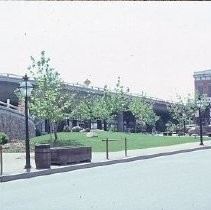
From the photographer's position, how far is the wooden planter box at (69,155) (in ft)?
71.3

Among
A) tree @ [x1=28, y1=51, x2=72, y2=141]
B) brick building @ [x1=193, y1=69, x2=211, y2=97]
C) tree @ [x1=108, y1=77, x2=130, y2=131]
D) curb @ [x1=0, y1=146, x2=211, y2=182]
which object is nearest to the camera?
curb @ [x1=0, y1=146, x2=211, y2=182]

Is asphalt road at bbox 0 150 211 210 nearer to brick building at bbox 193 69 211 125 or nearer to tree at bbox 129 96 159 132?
tree at bbox 129 96 159 132

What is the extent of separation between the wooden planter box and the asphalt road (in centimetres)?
486

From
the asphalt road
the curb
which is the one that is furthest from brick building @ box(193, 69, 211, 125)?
the asphalt road

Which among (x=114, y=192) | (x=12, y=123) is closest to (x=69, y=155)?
(x=114, y=192)

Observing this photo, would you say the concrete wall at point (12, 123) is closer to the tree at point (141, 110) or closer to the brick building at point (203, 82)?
the tree at point (141, 110)

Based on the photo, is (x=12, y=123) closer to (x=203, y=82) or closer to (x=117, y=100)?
(x=117, y=100)

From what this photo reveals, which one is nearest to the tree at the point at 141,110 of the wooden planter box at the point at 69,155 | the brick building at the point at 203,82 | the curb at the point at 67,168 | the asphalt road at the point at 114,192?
the brick building at the point at 203,82

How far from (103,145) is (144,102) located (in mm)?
57117

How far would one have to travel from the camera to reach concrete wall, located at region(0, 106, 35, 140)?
43406mm

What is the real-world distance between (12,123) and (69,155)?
919 inches

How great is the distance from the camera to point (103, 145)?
36.7 meters

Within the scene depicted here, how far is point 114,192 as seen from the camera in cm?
1204

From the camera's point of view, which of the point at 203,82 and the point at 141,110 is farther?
the point at 203,82
